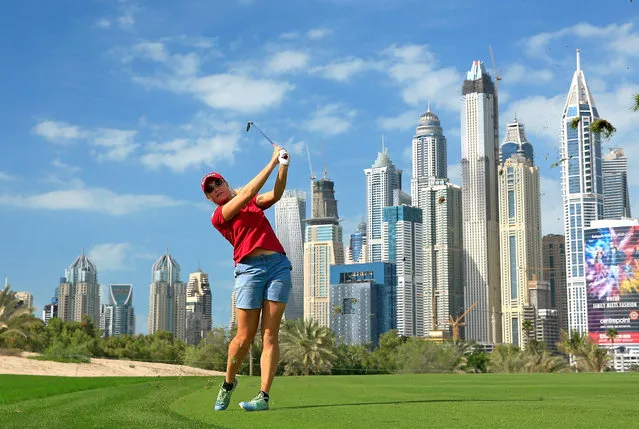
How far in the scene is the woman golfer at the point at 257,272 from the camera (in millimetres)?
9750

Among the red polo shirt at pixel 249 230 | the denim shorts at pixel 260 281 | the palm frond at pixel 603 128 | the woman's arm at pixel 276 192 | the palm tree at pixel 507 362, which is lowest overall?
the palm tree at pixel 507 362

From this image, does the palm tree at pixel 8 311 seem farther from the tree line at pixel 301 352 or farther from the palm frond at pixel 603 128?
the palm frond at pixel 603 128

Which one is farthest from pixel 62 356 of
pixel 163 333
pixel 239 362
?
pixel 163 333

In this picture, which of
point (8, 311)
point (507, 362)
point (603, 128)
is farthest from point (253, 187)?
point (507, 362)

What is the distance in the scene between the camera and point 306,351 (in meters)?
79.9

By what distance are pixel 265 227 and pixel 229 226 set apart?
0.41 m

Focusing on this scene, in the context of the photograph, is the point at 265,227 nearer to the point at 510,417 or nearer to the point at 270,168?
the point at 270,168

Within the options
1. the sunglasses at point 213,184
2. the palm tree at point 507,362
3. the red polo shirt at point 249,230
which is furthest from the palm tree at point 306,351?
the red polo shirt at point 249,230

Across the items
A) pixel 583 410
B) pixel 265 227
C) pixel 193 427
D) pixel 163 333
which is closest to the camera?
pixel 193 427

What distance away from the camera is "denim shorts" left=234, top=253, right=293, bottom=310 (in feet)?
32.0

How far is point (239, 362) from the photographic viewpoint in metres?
10.1

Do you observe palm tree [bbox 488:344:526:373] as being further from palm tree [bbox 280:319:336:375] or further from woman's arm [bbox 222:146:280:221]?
woman's arm [bbox 222:146:280:221]

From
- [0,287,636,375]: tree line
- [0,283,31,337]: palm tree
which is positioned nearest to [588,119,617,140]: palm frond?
[0,283,31,337]: palm tree

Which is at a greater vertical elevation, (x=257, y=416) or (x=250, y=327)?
(x=250, y=327)
